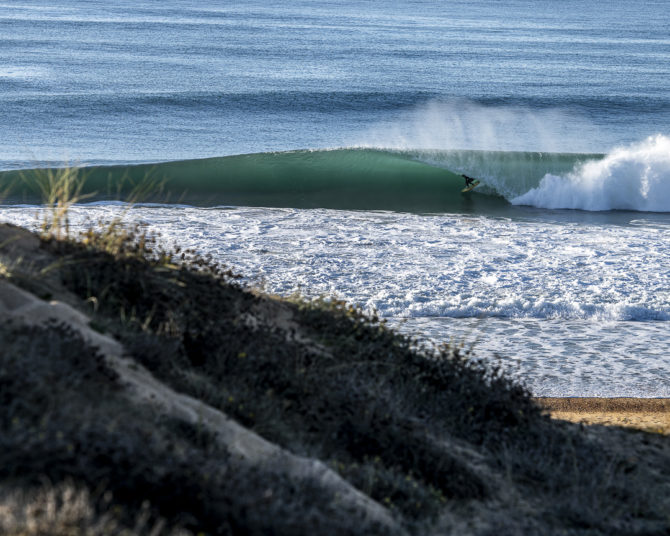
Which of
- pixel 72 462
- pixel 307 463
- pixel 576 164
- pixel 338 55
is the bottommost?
pixel 307 463

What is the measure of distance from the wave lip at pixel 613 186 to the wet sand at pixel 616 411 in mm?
13136

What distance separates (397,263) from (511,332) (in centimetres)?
335

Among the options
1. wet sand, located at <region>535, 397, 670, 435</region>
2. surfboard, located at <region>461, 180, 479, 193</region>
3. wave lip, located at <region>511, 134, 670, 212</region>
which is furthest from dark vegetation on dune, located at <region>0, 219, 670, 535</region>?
surfboard, located at <region>461, 180, 479, 193</region>

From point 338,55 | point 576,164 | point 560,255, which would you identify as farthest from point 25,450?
point 338,55

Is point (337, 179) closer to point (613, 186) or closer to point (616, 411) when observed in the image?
point (613, 186)

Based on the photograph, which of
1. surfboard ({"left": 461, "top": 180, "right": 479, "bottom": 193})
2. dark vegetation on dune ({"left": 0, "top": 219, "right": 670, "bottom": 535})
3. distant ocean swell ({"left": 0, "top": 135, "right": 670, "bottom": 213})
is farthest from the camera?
surfboard ({"left": 461, "top": 180, "right": 479, "bottom": 193})

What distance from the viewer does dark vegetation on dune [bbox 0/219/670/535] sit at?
3.24 meters

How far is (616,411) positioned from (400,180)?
1594cm

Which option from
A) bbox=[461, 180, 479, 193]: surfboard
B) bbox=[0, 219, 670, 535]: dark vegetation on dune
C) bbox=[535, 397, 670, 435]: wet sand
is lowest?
bbox=[535, 397, 670, 435]: wet sand

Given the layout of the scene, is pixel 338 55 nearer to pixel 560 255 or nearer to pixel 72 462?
pixel 560 255

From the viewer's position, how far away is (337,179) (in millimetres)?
22484

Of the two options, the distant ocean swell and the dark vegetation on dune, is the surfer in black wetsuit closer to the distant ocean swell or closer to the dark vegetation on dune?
the distant ocean swell

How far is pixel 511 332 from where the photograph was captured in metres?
9.25

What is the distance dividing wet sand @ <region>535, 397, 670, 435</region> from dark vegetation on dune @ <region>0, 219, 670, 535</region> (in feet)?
1.60
